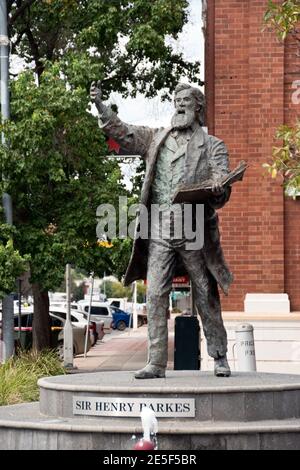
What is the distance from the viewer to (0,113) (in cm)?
2412

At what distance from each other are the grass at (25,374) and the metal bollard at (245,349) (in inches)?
109

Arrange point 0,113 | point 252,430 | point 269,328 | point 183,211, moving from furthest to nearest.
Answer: point 0,113 < point 269,328 < point 183,211 < point 252,430

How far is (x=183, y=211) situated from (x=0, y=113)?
1290 cm

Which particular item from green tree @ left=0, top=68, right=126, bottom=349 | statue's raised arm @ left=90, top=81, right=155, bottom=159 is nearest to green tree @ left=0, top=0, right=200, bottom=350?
green tree @ left=0, top=68, right=126, bottom=349

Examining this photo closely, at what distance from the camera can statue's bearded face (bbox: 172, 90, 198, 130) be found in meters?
12.0

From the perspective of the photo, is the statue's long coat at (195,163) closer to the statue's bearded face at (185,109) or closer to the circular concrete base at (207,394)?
the statue's bearded face at (185,109)

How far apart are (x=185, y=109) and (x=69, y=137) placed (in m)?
13.3

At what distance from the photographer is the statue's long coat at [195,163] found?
11.9m

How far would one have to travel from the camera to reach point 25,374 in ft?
55.7

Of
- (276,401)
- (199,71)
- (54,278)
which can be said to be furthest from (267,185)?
(276,401)

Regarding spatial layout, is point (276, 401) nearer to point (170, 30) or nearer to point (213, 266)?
point (213, 266)

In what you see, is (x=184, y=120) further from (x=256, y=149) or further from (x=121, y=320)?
(x=121, y=320)

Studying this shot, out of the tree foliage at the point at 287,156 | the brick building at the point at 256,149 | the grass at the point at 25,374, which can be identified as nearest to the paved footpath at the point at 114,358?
the brick building at the point at 256,149

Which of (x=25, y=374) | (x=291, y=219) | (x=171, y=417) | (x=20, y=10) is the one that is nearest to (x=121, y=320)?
(x=20, y=10)
